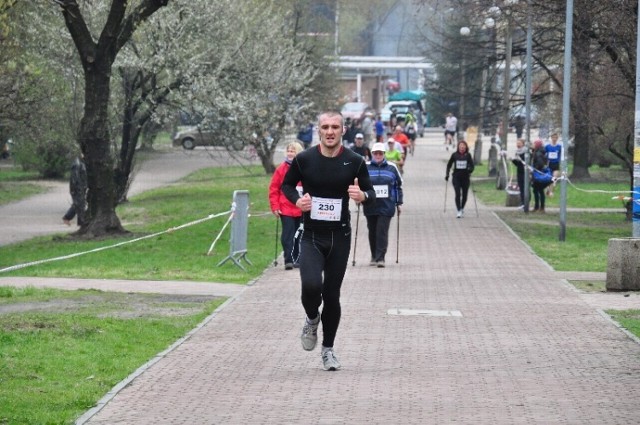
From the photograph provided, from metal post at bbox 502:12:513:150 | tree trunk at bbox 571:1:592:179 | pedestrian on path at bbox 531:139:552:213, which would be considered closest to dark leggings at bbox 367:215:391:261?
tree trunk at bbox 571:1:592:179

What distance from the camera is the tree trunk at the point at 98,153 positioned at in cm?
2481

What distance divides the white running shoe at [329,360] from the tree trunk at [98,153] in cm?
1528

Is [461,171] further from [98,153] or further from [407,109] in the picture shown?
[407,109]

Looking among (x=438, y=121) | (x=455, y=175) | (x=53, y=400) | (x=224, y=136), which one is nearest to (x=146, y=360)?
(x=53, y=400)

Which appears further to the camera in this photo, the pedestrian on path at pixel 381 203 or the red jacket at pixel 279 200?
the pedestrian on path at pixel 381 203

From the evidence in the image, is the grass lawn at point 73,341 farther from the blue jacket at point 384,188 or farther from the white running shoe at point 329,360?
the blue jacket at point 384,188

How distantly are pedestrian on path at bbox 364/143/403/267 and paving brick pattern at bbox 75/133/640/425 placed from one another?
140 cm

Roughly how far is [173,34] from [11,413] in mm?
22864

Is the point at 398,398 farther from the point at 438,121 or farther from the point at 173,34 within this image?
the point at 438,121

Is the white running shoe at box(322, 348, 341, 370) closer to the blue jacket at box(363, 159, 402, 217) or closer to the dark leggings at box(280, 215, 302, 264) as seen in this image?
the dark leggings at box(280, 215, 302, 264)

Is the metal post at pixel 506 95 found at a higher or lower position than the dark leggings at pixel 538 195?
higher

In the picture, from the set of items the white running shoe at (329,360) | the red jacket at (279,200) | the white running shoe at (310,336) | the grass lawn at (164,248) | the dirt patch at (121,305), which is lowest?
the grass lawn at (164,248)

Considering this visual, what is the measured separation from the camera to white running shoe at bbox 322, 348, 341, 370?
10.4 metres

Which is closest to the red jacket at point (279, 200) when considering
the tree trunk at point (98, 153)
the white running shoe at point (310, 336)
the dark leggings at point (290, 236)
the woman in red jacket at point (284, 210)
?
the woman in red jacket at point (284, 210)
